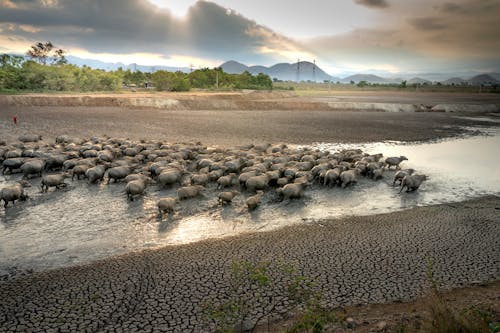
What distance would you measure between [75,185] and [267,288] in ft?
40.7

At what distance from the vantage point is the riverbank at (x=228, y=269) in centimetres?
758

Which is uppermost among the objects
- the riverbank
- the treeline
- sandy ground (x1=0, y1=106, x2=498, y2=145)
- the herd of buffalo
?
the treeline

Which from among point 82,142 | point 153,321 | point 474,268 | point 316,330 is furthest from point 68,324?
point 82,142

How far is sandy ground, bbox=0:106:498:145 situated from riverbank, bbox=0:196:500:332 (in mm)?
18224

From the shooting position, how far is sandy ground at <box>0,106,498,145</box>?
104 ft

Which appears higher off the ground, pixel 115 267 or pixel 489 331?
pixel 489 331

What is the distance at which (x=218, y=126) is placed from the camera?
37.8 meters

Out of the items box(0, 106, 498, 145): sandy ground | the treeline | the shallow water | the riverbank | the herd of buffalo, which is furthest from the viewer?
the treeline

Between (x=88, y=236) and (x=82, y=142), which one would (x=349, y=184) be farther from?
(x=82, y=142)

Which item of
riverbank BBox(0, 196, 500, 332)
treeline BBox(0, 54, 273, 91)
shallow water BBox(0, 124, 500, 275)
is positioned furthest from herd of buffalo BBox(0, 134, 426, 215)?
treeline BBox(0, 54, 273, 91)

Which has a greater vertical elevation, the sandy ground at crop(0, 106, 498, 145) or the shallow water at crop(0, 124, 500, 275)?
the sandy ground at crop(0, 106, 498, 145)

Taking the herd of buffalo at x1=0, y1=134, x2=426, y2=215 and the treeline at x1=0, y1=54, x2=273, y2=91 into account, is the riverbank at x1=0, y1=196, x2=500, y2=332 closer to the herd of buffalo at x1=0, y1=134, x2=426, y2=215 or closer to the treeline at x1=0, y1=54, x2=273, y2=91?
the herd of buffalo at x1=0, y1=134, x2=426, y2=215

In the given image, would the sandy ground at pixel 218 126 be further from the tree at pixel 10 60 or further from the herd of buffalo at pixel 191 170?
the tree at pixel 10 60

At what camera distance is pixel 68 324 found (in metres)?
7.24
